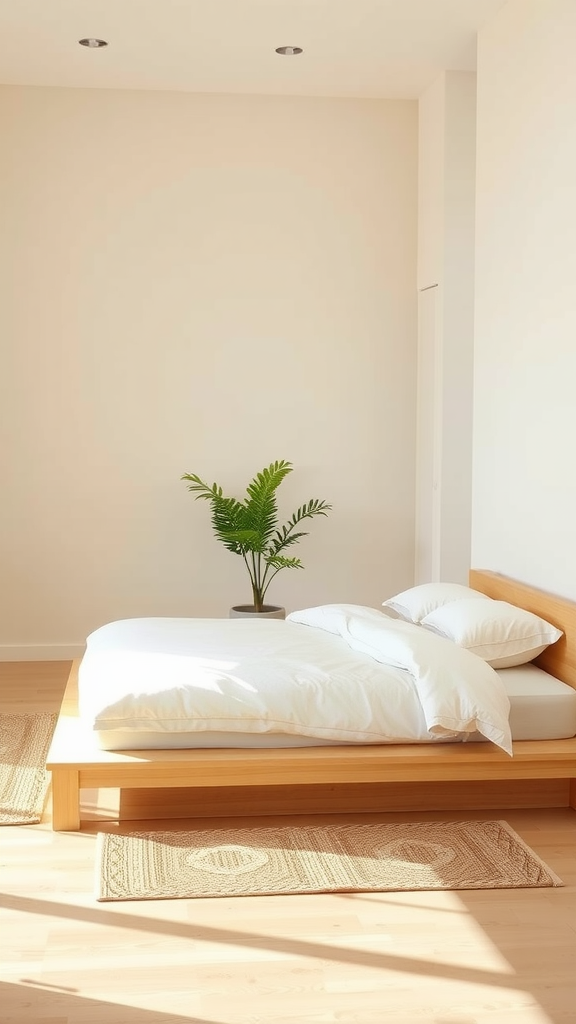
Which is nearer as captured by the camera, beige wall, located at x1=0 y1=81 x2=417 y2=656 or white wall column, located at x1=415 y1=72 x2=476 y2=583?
white wall column, located at x1=415 y1=72 x2=476 y2=583

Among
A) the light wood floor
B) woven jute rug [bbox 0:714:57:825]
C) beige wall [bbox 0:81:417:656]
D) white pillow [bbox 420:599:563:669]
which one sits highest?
beige wall [bbox 0:81:417:656]

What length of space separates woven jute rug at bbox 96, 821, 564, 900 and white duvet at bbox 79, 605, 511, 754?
286mm

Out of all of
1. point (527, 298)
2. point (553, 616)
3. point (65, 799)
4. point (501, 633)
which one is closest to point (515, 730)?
point (501, 633)

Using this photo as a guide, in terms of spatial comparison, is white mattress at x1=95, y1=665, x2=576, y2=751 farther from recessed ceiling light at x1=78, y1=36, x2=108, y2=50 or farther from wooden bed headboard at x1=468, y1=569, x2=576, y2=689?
recessed ceiling light at x1=78, y1=36, x2=108, y2=50

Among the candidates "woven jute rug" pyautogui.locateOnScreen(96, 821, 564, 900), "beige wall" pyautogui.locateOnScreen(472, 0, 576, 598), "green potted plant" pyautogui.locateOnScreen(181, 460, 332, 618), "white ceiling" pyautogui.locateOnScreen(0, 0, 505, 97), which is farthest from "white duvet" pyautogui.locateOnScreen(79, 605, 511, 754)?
"white ceiling" pyautogui.locateOnScreen(0, 0, 505, 97)

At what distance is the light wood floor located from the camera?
92.7 inches

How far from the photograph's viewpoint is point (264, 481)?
5668 millimetres

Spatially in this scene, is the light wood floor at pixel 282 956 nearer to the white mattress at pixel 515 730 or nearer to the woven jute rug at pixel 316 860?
the woven jute rug at pixel 316 860

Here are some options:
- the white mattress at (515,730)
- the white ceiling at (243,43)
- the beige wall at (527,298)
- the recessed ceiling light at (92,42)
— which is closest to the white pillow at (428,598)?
the beige wall at (527,298)

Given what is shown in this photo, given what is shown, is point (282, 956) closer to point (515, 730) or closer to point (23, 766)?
point (515, 730)

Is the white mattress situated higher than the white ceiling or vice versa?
the white ceiling

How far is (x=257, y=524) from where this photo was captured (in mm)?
5688

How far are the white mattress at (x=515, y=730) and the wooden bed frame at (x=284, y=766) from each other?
3 cm

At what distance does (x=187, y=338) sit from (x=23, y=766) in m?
2.73
